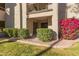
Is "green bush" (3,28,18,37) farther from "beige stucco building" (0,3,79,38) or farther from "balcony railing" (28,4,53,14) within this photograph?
"balcony railing" (28,4,53,14)

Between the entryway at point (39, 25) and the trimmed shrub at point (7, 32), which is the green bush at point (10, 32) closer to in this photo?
the trimmed shrub at point (7, 32)

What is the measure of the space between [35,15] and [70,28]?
116 inches

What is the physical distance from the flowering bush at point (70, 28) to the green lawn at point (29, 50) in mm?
2291

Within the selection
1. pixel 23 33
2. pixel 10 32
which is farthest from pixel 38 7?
pixel 10 32

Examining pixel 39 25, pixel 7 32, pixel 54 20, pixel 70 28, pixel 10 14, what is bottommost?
pixel 7 32

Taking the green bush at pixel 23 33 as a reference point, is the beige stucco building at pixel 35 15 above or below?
above

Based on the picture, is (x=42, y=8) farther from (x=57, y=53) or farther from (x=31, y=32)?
(x=57, y=53)

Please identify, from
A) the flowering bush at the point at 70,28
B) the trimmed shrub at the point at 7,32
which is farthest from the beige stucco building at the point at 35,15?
the trimmed shrub at the point at 7,32

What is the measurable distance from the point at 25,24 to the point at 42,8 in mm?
1835

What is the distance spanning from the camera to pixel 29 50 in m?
9.94

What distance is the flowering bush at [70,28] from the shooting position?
515 inches

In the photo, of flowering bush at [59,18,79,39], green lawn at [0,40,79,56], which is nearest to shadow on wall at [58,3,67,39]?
flowering bush at [59,18,79,39]

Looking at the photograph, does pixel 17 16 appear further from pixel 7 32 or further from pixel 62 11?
pixel 62 11

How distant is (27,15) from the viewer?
14.5 metres
